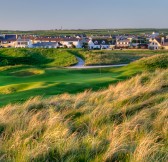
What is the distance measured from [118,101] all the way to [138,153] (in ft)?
13.5

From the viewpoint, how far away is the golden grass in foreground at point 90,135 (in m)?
5.23

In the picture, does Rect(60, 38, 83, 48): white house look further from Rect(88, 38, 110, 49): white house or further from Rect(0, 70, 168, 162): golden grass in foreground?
Rect(0, 70, 168, 162): golden grass in foreground

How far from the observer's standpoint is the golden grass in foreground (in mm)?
5227

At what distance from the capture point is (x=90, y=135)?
6.28m

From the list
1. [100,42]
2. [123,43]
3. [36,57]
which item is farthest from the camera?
[100,42]

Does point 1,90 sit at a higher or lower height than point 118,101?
lower

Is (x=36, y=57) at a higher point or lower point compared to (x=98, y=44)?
→ lower

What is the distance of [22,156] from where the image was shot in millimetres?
5133

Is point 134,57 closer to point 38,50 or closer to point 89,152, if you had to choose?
point 38,50

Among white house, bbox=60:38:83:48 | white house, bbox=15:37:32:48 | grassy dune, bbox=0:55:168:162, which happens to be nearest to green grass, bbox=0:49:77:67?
white house, bbox=60:38:83:48

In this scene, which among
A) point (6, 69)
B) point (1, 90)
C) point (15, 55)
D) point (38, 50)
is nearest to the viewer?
point (1, 90)

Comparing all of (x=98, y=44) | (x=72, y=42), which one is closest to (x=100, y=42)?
(x=98, y=44)

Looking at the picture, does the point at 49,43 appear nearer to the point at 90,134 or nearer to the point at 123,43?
the point at 123,43

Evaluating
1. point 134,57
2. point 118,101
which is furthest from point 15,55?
point 118,101
